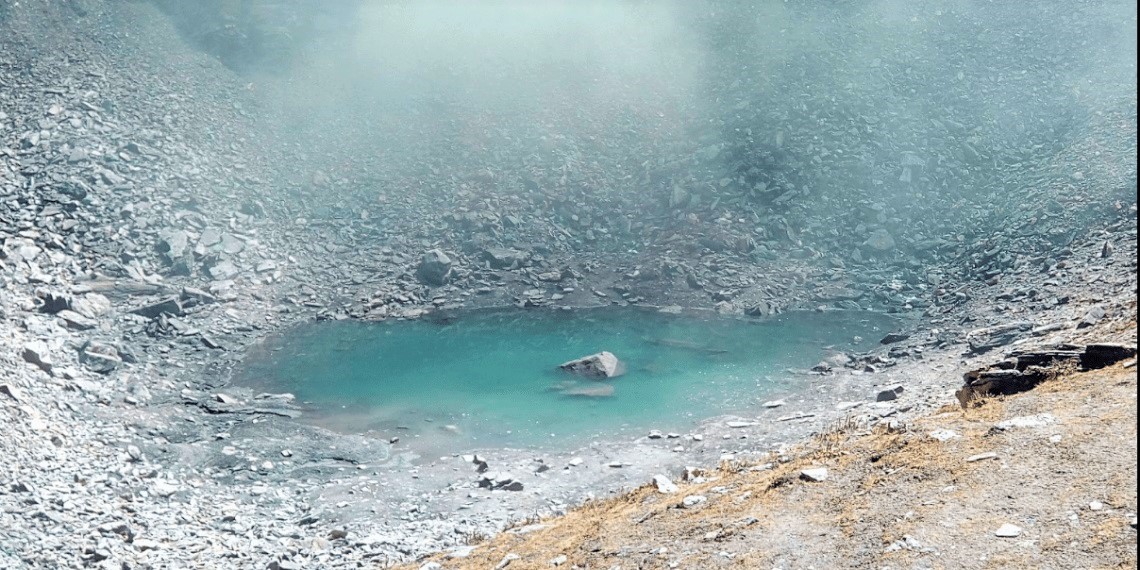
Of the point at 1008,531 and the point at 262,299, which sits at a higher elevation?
the point at 262,299

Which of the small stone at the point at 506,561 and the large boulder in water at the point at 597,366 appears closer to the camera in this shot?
the small stone at the point at 506,561

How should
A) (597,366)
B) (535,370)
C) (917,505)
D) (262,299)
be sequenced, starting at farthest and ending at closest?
(262,299) → (535,370) → (597,366) → (917,505)

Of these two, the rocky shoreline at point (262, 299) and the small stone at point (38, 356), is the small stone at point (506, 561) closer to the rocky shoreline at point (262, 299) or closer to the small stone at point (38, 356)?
the rocky shoreline at point (262, 299)

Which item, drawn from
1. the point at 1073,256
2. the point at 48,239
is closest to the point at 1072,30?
the point at 1073,256

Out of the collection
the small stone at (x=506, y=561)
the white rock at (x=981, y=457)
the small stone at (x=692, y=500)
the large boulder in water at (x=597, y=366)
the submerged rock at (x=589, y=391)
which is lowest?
the small stone at (x=506, y=561)

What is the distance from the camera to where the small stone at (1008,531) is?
356 inches

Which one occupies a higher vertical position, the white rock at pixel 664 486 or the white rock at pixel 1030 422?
the white rock at pixel 1030 422

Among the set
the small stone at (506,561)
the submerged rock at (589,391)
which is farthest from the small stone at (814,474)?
the submerged rock at (589,391)

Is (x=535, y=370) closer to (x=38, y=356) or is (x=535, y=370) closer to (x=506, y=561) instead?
(x=38, y=356)

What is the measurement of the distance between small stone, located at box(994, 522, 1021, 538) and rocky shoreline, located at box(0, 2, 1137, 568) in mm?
7435

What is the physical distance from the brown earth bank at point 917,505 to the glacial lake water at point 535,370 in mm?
6789

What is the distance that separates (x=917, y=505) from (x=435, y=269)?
20276 millimetres

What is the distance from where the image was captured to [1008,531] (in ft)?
29.9

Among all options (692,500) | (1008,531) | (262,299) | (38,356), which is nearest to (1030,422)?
(1008,531)
